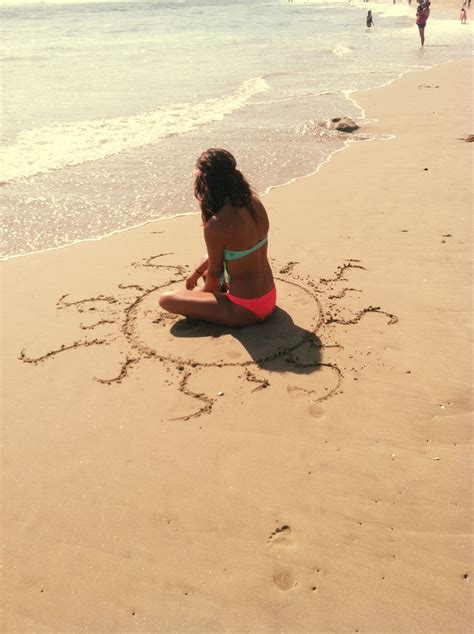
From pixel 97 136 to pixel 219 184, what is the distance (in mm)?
7064

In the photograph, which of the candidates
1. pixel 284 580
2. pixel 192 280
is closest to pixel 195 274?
pixel 192 280

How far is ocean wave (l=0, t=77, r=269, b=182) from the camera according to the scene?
333 inches

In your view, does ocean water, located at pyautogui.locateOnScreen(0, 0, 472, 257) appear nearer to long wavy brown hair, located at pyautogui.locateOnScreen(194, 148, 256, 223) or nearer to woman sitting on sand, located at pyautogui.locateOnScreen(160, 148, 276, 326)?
woman sitting on sand, located at pyautogui.locateOnScreen(160, 148, 276, 326)

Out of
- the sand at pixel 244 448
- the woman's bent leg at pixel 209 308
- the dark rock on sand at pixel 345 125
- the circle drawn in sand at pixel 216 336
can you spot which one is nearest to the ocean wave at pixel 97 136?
the dark rock on sand at pixel 345 125

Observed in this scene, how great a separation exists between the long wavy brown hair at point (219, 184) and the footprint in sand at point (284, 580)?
2286 millimetres

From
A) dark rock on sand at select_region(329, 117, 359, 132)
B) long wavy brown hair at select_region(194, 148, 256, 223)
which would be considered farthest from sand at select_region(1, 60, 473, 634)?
dark rock on sand at select_region(329, 117, 359, 132)

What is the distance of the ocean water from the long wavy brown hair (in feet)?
8.88

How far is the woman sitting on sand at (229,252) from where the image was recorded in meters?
3.62

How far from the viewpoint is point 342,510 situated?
2.57 m

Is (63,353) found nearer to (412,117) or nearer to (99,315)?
(99,315)

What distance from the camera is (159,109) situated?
1176 centimetres

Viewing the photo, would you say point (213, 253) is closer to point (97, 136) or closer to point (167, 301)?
point (167, 301)

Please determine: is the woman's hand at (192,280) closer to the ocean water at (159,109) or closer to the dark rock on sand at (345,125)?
the ocean water at (159,109)

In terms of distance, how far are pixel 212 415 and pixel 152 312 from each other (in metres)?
1.35
